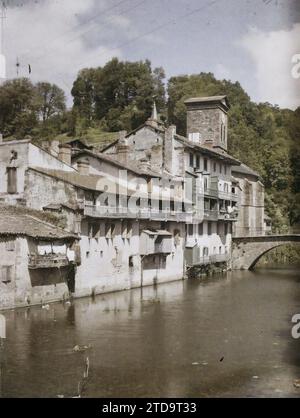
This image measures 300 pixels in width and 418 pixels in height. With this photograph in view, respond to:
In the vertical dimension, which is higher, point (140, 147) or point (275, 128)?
point (275, 128)

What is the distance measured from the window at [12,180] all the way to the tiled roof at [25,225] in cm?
242

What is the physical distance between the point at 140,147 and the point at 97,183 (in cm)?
1483

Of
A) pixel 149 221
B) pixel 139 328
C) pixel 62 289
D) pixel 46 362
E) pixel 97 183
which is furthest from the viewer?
pixel 149 221

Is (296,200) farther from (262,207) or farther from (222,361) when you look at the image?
(222,361)

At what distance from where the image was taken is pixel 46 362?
23219 mm

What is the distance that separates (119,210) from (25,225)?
31.4ft

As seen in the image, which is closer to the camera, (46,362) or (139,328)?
(46,362)

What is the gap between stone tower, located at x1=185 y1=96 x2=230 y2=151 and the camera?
72250mm

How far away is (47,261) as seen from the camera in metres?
35.3

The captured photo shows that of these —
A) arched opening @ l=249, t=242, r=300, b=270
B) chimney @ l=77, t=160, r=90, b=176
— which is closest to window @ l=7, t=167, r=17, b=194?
chimney @ l=77, t=160, r=90, b=176

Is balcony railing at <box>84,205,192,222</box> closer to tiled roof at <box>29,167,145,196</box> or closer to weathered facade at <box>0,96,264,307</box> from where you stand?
weathered facade at <box>0,96,264,307</box>

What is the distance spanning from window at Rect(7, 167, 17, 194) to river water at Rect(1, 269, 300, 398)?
9413 mm
